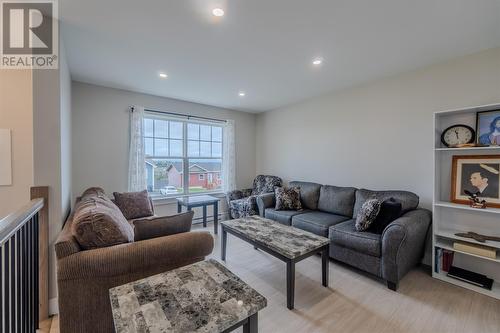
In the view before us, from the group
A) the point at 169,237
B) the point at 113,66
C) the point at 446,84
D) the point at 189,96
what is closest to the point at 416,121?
the point at 446,84

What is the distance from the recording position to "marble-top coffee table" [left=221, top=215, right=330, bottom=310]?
1996 millimetres

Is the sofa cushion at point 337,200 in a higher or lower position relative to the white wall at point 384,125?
lower

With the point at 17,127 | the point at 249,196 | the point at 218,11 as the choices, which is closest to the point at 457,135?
the point at 218,11

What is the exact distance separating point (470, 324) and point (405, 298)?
45cm

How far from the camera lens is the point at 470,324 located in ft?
5.87

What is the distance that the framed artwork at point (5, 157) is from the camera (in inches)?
83.0

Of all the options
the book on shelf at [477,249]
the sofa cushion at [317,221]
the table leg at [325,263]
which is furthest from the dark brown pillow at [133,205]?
the book on shelf at [477,249]

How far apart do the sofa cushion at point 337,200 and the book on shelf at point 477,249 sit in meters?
1.19

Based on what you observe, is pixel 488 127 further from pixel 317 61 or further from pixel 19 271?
pixel 19 271

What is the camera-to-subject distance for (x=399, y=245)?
86.7 inches

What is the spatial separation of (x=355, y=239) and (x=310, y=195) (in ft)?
4.41

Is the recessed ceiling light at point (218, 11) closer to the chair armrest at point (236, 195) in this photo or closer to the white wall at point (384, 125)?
the white wall at point (384, 125)

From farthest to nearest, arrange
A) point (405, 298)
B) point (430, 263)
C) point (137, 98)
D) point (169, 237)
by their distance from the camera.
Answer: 1. point (137, 98)
2. point (430, 263)
3. point (405, 298)
4. point (169, 237)

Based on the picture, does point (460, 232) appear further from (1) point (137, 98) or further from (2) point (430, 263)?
(1) point (137, 98)
